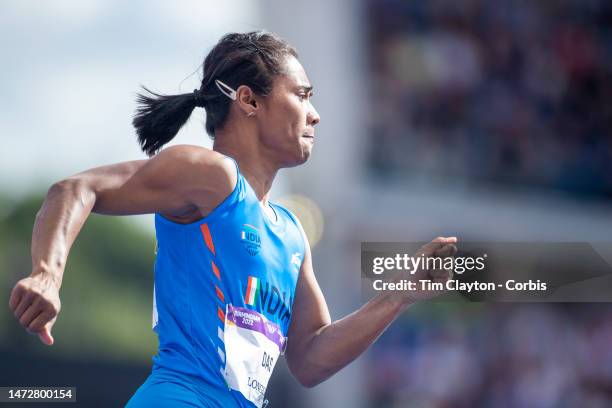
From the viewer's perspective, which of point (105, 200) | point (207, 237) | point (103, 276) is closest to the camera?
point (105, 200)

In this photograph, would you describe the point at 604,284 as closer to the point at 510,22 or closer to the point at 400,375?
the point at 400,375

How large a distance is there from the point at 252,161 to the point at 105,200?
0.81 meters

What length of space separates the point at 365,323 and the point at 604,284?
6607 mm

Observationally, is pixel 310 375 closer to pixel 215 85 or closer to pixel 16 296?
pixel 215 85

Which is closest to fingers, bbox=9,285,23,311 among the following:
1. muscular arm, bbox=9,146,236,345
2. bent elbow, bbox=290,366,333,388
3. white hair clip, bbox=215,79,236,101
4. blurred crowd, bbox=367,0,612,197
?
muscular arm, bbox=9,146,236,345

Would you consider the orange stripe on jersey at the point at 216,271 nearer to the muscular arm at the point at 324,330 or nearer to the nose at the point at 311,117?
the muscular arm at the point at 324,330

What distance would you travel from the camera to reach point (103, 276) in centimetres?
3494

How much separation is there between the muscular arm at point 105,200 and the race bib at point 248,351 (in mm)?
383

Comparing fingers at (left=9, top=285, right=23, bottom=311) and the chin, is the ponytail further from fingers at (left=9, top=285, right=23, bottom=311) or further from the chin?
fingers at (left=9, top=285, right=23, bottom=311)

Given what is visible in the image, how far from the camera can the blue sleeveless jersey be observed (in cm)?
319

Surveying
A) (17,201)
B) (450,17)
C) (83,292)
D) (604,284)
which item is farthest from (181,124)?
(83,292)

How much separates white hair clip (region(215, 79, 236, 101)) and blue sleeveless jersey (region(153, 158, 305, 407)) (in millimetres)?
472

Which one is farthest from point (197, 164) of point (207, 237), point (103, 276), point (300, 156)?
point (103, 276)

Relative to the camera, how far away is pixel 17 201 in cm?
3086
